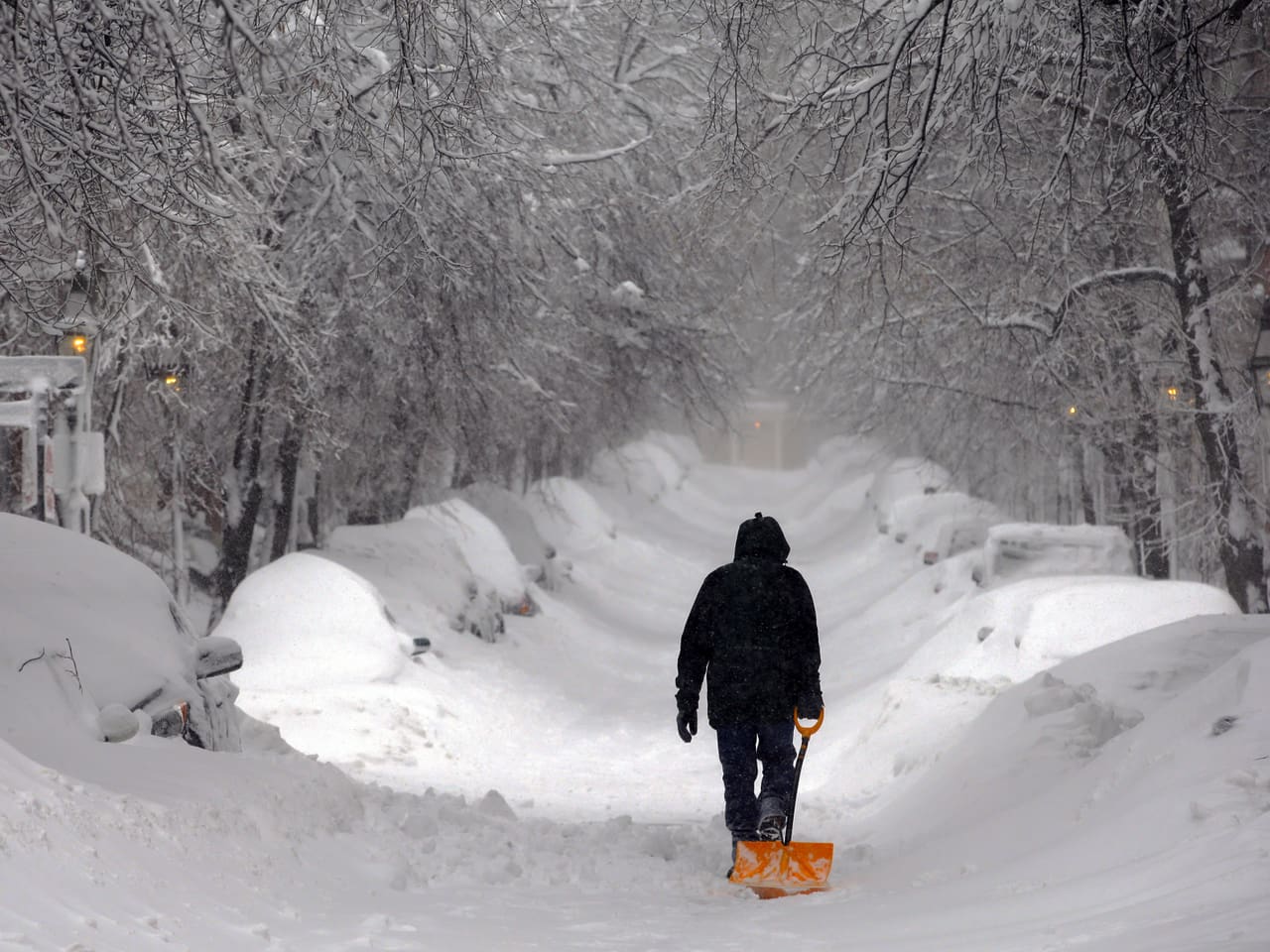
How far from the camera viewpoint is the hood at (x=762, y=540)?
6941mm

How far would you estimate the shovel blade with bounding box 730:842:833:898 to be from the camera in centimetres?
625

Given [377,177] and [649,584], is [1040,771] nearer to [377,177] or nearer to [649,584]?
[377,177]

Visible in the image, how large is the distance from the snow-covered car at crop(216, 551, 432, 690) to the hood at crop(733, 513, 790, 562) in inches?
290

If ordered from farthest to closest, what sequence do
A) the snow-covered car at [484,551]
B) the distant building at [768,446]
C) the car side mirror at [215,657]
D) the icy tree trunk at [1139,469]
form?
the distant building at [768,446] < the snow-covered car at [484,551] < the icy tree trunk at [1139,469] < the car side mirror at [215,657]

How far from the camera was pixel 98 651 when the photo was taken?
6.34 metres

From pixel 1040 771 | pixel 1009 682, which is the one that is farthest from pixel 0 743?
pixel 1009 682

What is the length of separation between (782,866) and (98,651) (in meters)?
3.18

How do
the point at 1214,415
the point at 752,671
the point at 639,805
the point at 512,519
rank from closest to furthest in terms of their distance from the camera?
the point at 752,671 → the point at 639,805 → the point at 1214,415 → the point at 512,519

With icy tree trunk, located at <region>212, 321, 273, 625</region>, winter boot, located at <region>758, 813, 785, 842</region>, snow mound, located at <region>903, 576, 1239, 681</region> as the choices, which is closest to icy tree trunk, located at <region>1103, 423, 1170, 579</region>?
snow mound, located at <region>903, 576, 1239, 681</region>

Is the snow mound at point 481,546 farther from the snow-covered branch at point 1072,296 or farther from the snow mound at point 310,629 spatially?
the snow-covered branch at point 1072,296

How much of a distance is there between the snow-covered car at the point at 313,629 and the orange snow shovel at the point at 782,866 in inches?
303

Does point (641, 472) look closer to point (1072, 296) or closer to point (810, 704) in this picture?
point (1072, 296)

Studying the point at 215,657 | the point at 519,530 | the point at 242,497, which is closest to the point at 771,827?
the point at 215,657

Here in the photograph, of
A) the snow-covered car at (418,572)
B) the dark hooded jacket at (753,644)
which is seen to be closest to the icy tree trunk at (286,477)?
the snow-covered car at (418,572)
